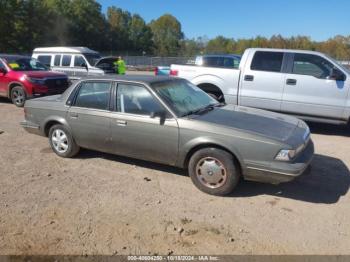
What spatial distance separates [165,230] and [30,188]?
7.09ft

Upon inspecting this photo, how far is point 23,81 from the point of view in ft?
33.4

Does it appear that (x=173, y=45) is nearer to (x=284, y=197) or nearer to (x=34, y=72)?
(x=34, y=72)

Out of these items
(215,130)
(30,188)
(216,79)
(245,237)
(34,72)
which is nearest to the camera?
(245,237)

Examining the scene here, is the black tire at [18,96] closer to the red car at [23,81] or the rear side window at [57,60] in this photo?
the red car at [23,81]

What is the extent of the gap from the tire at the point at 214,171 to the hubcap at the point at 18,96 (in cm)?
794

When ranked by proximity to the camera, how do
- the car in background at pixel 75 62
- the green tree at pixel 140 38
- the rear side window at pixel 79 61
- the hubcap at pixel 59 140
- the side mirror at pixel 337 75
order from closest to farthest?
the hubcap at pixel 59 140 < the side mirror at pixel 337 75 < the car in background at pixel 75 62 < the rear side window at pixel 79 61 < the green tree at pixel 140 38

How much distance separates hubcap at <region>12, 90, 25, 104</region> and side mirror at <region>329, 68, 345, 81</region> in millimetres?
8844

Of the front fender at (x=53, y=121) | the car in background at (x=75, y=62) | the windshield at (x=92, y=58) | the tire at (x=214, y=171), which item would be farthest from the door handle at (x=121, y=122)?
the windshield at (x=92, y=58)

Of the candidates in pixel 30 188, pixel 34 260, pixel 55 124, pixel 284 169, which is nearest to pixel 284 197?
pixel 284 169

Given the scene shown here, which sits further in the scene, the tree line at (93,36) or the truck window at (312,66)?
the tree line at (93,36)

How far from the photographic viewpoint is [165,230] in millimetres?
3564

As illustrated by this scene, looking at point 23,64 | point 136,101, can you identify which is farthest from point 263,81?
point 23,64

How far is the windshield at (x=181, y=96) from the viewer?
468cm

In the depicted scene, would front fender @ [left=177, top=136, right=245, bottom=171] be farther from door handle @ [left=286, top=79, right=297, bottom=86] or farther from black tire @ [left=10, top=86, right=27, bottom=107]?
black tire @ [left=10, top=86, right=27, bottom=107]
